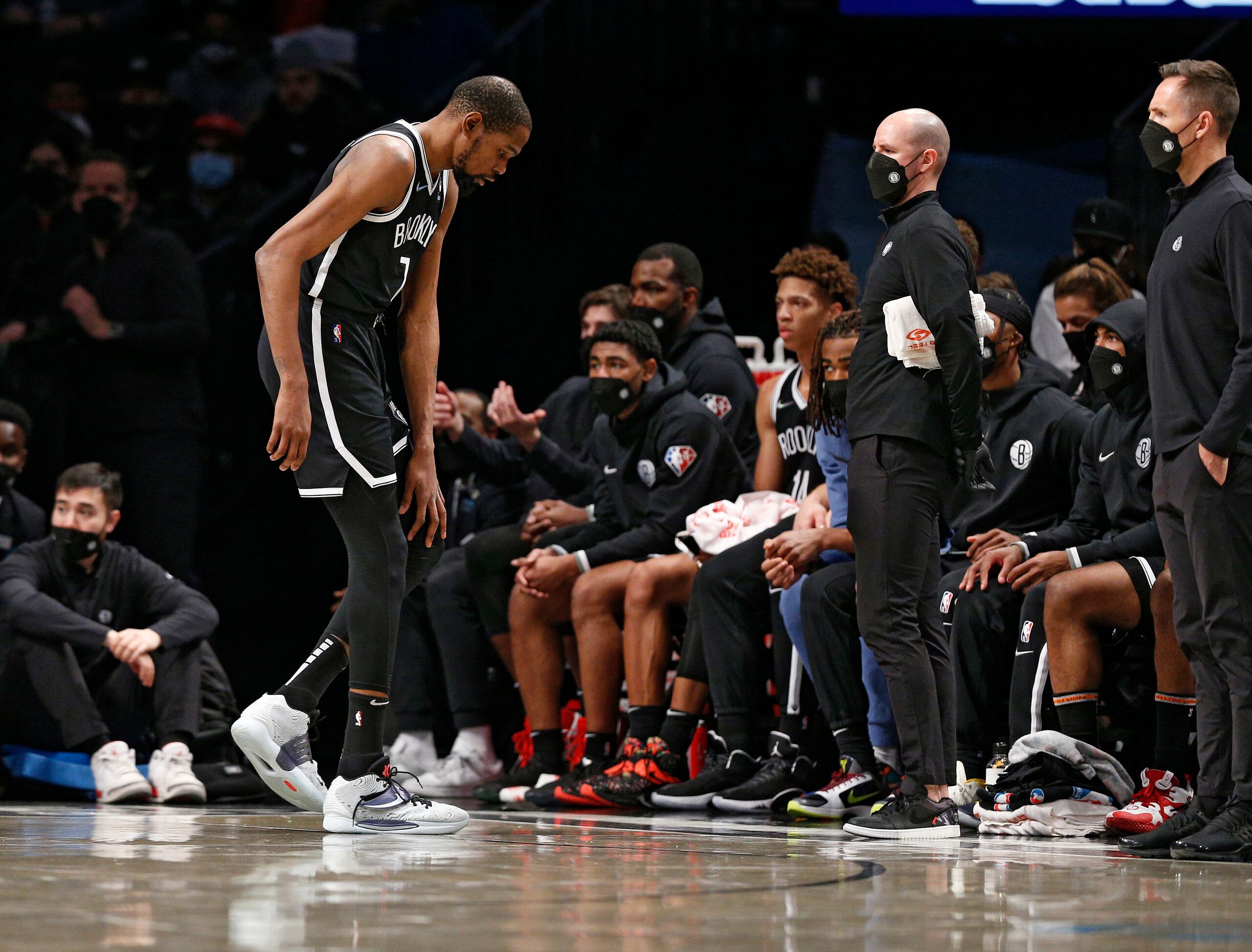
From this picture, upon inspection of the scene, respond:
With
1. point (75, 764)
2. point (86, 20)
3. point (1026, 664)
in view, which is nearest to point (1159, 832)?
point (1026, 664)

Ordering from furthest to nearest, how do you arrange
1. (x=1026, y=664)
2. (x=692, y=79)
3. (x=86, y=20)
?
(x=86, y=20)
(x=692, y=79)
(x=1026, y=664)

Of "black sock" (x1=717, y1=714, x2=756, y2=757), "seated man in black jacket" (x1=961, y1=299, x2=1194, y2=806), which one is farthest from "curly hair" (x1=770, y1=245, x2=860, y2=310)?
"black sock" (x1=717, y1=714, x2=756, y2=757)

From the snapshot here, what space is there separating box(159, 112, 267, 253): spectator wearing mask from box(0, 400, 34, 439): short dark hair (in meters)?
2.40

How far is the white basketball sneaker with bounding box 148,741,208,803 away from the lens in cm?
543

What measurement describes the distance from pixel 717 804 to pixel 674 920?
8.74 ft

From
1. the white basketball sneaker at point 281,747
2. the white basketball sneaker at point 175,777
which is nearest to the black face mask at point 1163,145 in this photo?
the white basketball sneaker at point 281,747

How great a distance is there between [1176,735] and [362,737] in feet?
7.01

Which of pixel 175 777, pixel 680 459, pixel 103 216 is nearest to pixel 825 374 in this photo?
pixel 680 459

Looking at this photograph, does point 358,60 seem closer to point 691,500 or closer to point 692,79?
point 692,79

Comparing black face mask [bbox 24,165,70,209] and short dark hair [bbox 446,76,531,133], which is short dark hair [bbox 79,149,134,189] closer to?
black face mask [bbox 24,165,70,209]

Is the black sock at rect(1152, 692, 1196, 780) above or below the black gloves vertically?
below

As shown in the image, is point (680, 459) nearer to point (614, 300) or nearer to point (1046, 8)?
point (614, 300)

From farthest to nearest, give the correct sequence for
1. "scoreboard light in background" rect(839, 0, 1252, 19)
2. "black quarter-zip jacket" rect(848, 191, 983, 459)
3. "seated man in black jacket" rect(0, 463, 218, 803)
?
"scoreboard light in background" rect(839, 0, 1252, 19) < "seated man in black jacket" rect(0, 463, 218, 803) < "black quarter-zip jacket" rect(848, 191, 983, 459)

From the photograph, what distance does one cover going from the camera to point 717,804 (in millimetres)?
5020
